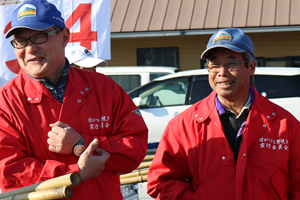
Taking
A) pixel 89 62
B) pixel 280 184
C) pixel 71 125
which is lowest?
Result: pixel 280 184

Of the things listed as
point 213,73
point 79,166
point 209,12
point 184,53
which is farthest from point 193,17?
point 79,166

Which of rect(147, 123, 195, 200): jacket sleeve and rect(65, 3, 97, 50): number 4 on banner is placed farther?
rect(65, 3, 97, 50): number 4 on banner

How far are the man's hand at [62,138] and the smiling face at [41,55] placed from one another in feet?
1.20

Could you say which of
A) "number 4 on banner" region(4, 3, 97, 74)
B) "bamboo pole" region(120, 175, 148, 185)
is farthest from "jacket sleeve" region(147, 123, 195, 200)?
"number 4 on banner" region(4, 3, 97, 74)

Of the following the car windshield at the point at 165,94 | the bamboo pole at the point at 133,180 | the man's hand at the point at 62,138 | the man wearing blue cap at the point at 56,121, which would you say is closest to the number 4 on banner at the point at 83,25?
the bamboo pole at the point at 133,180

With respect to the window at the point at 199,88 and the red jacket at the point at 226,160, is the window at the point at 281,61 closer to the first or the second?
the window at the point at 199,88

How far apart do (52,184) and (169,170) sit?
2.77 ft

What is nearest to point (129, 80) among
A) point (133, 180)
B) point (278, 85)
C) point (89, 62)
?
point (278, 85)

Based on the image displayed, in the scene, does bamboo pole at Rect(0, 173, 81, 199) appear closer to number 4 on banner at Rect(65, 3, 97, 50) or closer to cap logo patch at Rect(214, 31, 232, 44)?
cap logo patch at Rect(214, 31, 232, 44)

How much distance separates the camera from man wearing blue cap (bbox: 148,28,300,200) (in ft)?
8.16

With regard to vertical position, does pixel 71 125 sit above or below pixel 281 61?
above

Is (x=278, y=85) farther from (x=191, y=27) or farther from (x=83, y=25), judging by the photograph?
(x=191, y=27)

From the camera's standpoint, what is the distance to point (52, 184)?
2.05 metres

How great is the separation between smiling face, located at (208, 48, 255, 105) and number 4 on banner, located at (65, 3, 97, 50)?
295cm
